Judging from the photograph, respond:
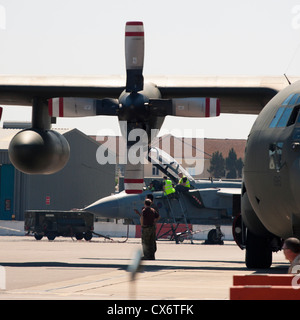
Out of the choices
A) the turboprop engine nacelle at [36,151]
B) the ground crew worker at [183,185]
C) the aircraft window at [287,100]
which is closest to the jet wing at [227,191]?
the ground crew worker at [183,185]

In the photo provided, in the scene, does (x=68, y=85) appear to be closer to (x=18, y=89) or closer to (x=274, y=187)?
(x=18, y=89)

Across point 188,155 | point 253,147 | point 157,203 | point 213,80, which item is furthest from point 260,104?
point 188,155

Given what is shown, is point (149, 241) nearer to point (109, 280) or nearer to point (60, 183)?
point (109, 280)

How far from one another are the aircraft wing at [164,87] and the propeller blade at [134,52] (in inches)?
66.1

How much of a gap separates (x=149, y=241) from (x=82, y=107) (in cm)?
433

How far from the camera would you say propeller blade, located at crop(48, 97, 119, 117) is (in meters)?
20.9

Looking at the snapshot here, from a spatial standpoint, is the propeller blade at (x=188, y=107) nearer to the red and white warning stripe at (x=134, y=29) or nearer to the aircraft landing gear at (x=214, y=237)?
the red and white warning stripe at (x=134, y=29)

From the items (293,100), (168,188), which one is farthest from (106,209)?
(293,100)

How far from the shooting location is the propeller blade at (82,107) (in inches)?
824

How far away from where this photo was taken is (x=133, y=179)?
21594mm

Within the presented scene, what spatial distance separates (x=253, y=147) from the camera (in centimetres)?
1612

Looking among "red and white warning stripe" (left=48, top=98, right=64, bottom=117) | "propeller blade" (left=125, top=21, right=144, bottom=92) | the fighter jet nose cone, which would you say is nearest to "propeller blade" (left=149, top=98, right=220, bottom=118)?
"propeller blade" (left=125, top=21, right=144, bottom=92)
